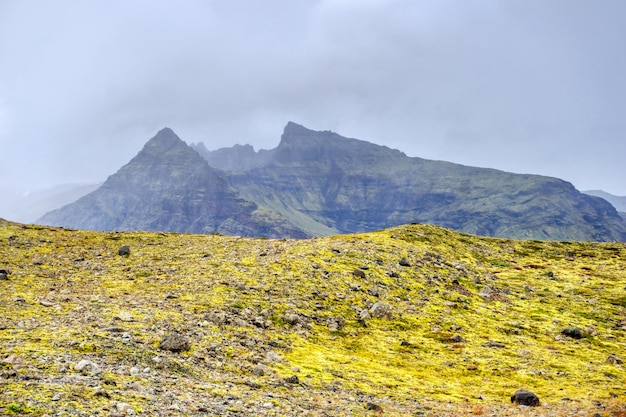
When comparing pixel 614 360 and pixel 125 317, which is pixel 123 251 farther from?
pixel 614 360

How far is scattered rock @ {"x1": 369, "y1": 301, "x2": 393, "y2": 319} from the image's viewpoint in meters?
25.1

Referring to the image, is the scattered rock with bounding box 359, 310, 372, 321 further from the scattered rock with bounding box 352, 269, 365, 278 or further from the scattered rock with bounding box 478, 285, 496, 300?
the scattered rock with bounding box 478, 285, 496, 300

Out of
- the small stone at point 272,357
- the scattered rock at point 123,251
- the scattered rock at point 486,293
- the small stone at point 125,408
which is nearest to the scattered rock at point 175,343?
the small stone at point 272,357

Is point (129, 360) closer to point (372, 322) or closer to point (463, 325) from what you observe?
point (372, 322)

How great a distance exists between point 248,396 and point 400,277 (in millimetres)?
19724

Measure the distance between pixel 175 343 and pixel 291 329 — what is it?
668 cm

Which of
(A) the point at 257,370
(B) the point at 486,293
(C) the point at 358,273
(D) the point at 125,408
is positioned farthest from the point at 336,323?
(B) the point at 486,293

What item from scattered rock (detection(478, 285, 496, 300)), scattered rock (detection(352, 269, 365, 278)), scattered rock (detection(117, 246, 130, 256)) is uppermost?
scattered rock (detection(117, 246, 130, 256))

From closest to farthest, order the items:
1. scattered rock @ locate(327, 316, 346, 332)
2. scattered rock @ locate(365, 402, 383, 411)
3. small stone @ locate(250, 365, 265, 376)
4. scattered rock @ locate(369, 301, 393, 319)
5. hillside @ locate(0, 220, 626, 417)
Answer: hillside @ locate(0, 220, 626, 417) < scattered rock @ locate(365, 402, 383, 411) < small stone @ locate(250, 365, 265, 376) < scattered rock @ locate(327, 316, 346, 332) < scattered rock @ locate(369, 301, 393, 319)

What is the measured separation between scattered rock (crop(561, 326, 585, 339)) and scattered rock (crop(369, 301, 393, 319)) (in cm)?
1083

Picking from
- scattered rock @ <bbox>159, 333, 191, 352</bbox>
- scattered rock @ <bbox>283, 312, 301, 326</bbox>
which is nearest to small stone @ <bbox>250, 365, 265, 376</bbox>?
scattered rock @ <bbox>159, 333, 191, 352</bbox>

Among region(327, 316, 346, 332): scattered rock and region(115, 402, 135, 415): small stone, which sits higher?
region(115, 402, 135, 415): small stone

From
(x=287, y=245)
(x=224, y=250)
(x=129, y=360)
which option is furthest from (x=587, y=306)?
(x=129, y=360)

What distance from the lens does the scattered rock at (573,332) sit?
25.2 m
